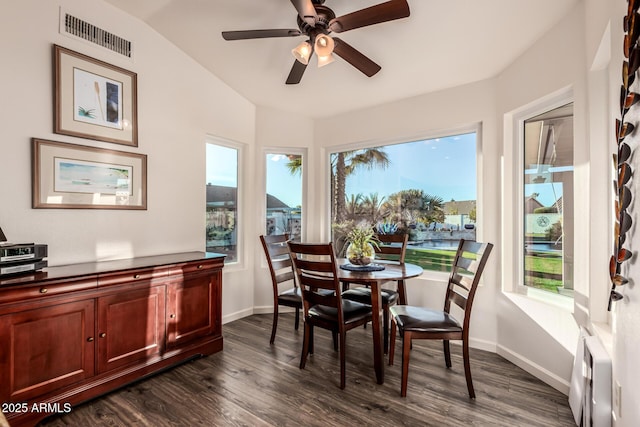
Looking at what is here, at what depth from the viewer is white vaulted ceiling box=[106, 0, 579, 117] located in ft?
7.65

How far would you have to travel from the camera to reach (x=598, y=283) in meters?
1.96

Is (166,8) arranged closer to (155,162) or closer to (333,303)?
(155,162)

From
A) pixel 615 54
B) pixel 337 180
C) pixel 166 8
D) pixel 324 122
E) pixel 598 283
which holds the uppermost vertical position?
pixel 166 8

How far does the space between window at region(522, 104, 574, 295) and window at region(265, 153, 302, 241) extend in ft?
8.55

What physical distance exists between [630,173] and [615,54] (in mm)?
698

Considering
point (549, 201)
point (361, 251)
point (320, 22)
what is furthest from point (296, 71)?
point (549, 201)

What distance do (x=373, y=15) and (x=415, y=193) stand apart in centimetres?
213

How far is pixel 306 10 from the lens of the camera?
6.30 feet

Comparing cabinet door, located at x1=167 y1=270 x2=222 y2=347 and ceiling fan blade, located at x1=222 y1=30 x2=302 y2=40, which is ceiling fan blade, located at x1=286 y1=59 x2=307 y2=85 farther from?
cabinet door, located at x1=167 y1=270 x2=222 y2=347

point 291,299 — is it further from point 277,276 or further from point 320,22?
point 320,22

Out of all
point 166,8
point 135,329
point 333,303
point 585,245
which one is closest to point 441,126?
point 585,245

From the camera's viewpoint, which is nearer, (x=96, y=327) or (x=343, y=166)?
(x=96, y=327)

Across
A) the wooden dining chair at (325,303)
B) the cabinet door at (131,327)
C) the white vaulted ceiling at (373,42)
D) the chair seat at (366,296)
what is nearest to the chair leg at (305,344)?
the wooden dining chair at (325,303)

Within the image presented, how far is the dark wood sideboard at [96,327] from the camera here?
1.84m
